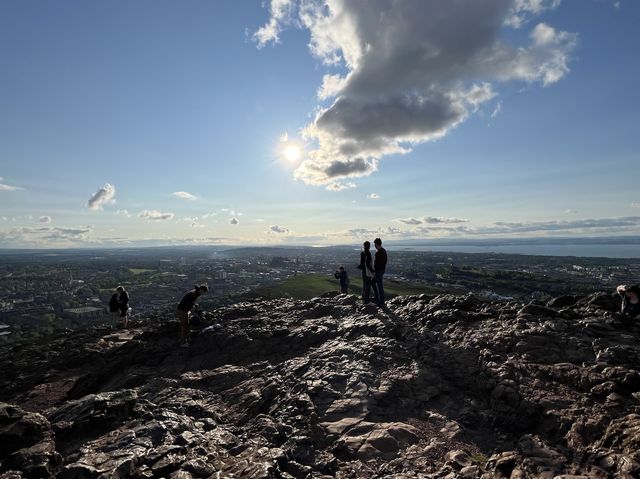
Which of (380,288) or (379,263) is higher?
(379,263)

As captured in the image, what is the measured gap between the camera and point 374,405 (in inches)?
483

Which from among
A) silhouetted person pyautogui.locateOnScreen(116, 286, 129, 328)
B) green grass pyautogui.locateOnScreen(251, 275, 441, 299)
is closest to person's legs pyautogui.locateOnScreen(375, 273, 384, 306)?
silhouetted person pyautogui.locateOnScreen(116, 286, 129, 328)

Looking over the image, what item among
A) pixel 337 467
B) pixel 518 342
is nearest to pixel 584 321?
pixel 518 342

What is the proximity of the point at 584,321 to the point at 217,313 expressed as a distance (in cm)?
2384

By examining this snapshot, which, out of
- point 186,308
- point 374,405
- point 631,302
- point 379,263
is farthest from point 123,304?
point 631,302

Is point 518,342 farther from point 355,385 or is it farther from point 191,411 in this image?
point 191,411

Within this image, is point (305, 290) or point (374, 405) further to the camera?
point (305, 290)

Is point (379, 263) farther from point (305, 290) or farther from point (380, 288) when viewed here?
point (305, 290)

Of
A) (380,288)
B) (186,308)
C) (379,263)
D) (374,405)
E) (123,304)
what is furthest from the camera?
(123,304)

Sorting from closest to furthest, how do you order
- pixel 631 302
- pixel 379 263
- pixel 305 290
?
pixel 631 302
pixel 379 263
pixel 305 290

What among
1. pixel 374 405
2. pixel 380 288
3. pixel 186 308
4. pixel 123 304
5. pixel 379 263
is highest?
pixel 379 263

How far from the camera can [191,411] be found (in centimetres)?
1307

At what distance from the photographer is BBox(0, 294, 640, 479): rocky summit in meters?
9.17

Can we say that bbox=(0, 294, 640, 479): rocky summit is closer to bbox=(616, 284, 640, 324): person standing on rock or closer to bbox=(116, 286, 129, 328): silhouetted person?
bbox=(616, 284, 640, 324): person standing on rock
